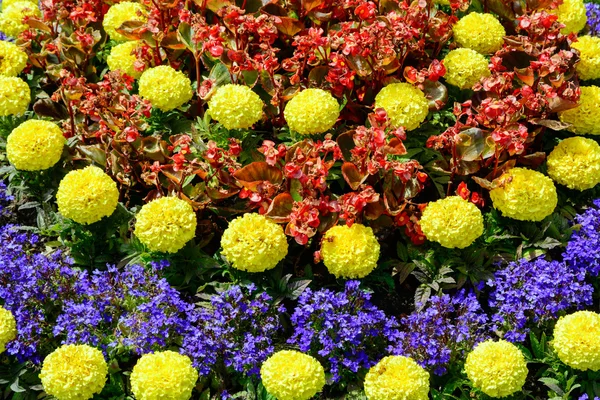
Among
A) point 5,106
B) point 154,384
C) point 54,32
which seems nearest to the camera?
point 154,384

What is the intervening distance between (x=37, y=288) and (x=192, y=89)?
168cm

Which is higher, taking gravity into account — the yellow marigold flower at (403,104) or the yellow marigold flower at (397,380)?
the yellow marigold flower at (403,104)

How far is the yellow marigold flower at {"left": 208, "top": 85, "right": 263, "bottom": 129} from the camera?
4.58 metres

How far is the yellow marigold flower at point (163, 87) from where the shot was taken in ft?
15.7

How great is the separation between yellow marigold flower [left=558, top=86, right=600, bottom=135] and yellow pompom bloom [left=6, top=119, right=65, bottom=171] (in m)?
3.05

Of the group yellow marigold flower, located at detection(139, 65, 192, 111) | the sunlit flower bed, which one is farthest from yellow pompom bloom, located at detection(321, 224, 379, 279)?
yellow marigold flower, located at detection(139, 65, 192, 111)

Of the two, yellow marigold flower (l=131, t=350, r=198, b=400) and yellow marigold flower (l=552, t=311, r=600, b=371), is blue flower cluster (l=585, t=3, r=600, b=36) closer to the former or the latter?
yellow marigold flower (l=552, t=311, r=600, b=371)

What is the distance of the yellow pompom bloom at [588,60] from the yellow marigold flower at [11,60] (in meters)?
3.68

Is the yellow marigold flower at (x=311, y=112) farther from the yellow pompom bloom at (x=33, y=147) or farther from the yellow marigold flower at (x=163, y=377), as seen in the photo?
the yellow marigold flower at (x=163, y=377)

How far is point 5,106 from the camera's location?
498 cm

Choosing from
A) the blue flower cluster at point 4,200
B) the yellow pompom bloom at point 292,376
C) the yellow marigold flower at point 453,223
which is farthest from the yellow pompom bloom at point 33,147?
the yellow marigold flower at point 453,223

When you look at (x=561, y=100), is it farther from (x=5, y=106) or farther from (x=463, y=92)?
(x=5, y=106)

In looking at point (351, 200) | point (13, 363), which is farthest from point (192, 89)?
point (13, 363)

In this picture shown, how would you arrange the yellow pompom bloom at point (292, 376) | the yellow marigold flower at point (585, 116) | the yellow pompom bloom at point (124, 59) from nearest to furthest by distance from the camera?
1. the yellow pompom bloom at point (292, 376)
2. the yellow marigold flower at point (585, 116)
3. the yellow pompom bloom at point (124, 59)
